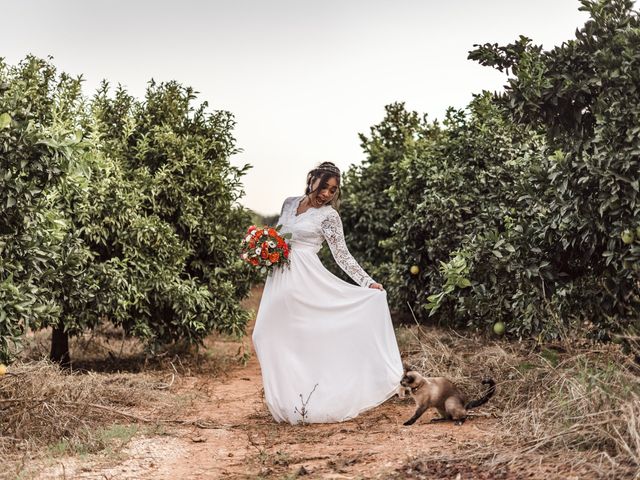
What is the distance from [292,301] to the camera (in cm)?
811

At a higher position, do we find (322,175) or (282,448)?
(322,175)

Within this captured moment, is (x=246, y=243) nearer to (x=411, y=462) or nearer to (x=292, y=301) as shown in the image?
(x=292, y=301)

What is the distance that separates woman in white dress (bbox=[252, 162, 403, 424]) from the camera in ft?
25.7

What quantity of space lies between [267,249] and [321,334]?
3.32ft

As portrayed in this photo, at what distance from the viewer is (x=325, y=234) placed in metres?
8.32

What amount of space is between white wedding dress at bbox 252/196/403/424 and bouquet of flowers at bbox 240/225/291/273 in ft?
0.40

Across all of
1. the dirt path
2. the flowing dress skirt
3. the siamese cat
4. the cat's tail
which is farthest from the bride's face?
the cat's tail

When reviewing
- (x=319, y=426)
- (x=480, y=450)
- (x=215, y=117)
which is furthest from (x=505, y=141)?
(x=480, y=450)

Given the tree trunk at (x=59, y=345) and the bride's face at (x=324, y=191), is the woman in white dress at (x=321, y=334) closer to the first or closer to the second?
the bride's face at (x=324, y=191)

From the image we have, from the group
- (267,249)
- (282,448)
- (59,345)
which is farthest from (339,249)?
(59,345)

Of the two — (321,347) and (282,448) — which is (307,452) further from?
(321,347)

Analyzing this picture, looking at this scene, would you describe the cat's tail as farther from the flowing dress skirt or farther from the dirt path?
the flowing dress skirt

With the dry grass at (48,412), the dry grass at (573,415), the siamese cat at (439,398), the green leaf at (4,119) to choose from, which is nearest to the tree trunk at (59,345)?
the dry grass at (48,412)

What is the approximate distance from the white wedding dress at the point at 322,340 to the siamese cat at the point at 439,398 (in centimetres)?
63
